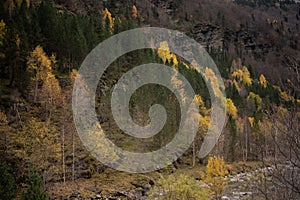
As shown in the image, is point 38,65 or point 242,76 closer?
point 38,65

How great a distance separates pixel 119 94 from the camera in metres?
43.1

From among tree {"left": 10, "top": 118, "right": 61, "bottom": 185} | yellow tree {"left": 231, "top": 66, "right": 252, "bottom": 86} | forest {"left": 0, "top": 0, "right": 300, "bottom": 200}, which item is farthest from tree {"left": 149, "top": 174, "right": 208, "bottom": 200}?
yellow tree {"left": 231, "top": 66, "right": 252, "bottom": 86}

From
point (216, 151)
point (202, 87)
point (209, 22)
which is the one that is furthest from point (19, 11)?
point (209, 22)

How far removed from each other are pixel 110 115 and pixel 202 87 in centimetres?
3184

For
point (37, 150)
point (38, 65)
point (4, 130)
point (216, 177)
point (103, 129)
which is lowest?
point (216, 177)

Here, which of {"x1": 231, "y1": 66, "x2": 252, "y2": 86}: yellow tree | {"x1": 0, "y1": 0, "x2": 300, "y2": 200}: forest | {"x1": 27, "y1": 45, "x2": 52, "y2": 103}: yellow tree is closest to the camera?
{"x1": 0, "y1": 0, "x2": 300, "y2": 200}: forest

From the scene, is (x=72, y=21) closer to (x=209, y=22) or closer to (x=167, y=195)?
(x=167, y=195)

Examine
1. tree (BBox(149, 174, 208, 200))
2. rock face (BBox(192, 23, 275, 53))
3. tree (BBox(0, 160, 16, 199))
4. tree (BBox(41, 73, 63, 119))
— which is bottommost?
tree (BBox(0, 160, 16, 199))

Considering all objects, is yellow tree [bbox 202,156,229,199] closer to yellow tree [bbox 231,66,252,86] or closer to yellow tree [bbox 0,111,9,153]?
yellow tree [bbox 0,111,9,153]

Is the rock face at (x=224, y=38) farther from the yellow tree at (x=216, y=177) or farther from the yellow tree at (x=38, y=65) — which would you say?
the yellow tree at (x=216, y=177)

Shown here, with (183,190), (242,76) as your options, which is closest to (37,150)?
(183,190)

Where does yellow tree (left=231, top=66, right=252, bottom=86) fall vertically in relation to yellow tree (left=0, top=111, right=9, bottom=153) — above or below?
above

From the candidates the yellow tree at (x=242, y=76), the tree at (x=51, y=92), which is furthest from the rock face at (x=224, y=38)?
the tree at (x=51, y=92)

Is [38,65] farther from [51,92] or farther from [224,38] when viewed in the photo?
[224,38]
